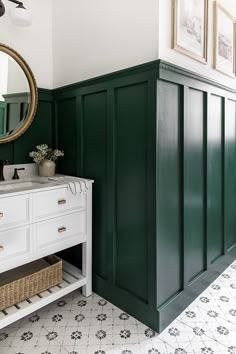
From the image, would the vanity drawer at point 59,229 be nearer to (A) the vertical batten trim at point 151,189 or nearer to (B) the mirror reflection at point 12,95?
(A) the vertical batten trim at point 151,189

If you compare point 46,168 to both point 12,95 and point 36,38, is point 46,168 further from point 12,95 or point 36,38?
point 36,38

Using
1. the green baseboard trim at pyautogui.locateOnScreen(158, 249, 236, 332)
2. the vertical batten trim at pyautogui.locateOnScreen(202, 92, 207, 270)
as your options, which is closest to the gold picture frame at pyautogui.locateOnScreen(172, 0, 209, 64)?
the vertical batten trim at pyautogui.locateOnScreen(202, 92, 207, 270)

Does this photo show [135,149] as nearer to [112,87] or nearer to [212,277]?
[112,87]

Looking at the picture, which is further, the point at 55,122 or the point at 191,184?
the point at 55,122

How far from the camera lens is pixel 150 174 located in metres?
1.69

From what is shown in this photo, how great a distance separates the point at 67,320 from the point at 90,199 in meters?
0.86

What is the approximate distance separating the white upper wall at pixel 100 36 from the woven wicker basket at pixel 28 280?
152cm

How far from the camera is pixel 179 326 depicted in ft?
5.88

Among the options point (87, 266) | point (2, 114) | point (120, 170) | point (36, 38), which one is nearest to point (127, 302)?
point (87, 266)

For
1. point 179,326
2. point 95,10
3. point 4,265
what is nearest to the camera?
point 4,265

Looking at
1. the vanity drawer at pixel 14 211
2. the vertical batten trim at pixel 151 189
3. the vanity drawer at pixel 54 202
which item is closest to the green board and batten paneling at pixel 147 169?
the vertical batten trim at pixel 151 189

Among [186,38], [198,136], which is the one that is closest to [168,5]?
[186,38]

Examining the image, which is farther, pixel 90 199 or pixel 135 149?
pixel 90 199

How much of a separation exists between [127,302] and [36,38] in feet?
7.50
